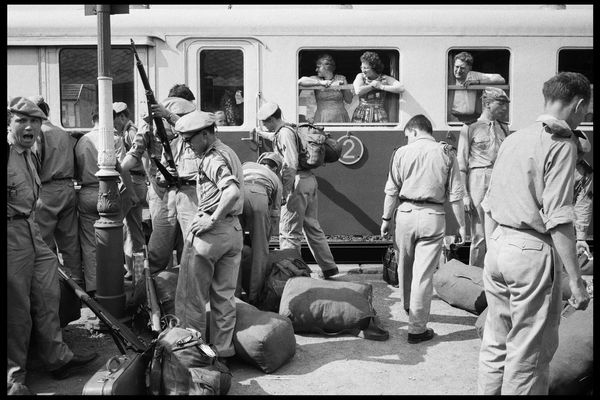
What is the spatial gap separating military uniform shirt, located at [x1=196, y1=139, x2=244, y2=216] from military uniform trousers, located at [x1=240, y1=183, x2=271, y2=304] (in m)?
1.15

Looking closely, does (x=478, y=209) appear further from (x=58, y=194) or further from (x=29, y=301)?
(x=29, y=301)

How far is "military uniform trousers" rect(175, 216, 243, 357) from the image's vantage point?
187 inches

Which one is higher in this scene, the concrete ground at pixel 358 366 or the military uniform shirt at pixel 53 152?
the military uniform shirt at pixel 53 152

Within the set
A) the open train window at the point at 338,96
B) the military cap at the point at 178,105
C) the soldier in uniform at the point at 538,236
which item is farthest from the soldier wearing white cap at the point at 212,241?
the open train window at the point at 338,96

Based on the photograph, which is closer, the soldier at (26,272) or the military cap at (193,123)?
the soldier at (26,272)

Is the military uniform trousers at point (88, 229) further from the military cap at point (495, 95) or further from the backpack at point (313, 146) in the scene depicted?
the military cap at point (495, 95)

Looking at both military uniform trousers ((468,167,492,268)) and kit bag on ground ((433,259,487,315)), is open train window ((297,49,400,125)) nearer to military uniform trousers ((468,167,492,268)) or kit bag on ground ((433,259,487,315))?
military uniform trousers ((468,167,492,268))

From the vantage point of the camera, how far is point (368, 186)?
7.85 m

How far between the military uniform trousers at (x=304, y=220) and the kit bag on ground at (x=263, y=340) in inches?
84.2

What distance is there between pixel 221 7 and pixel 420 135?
3486 mm

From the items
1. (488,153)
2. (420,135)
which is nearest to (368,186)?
(488,153)

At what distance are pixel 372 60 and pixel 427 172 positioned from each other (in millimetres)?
2444

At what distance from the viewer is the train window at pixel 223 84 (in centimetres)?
773

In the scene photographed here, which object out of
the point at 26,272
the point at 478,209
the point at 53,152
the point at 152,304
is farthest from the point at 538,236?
the point at 53,152
